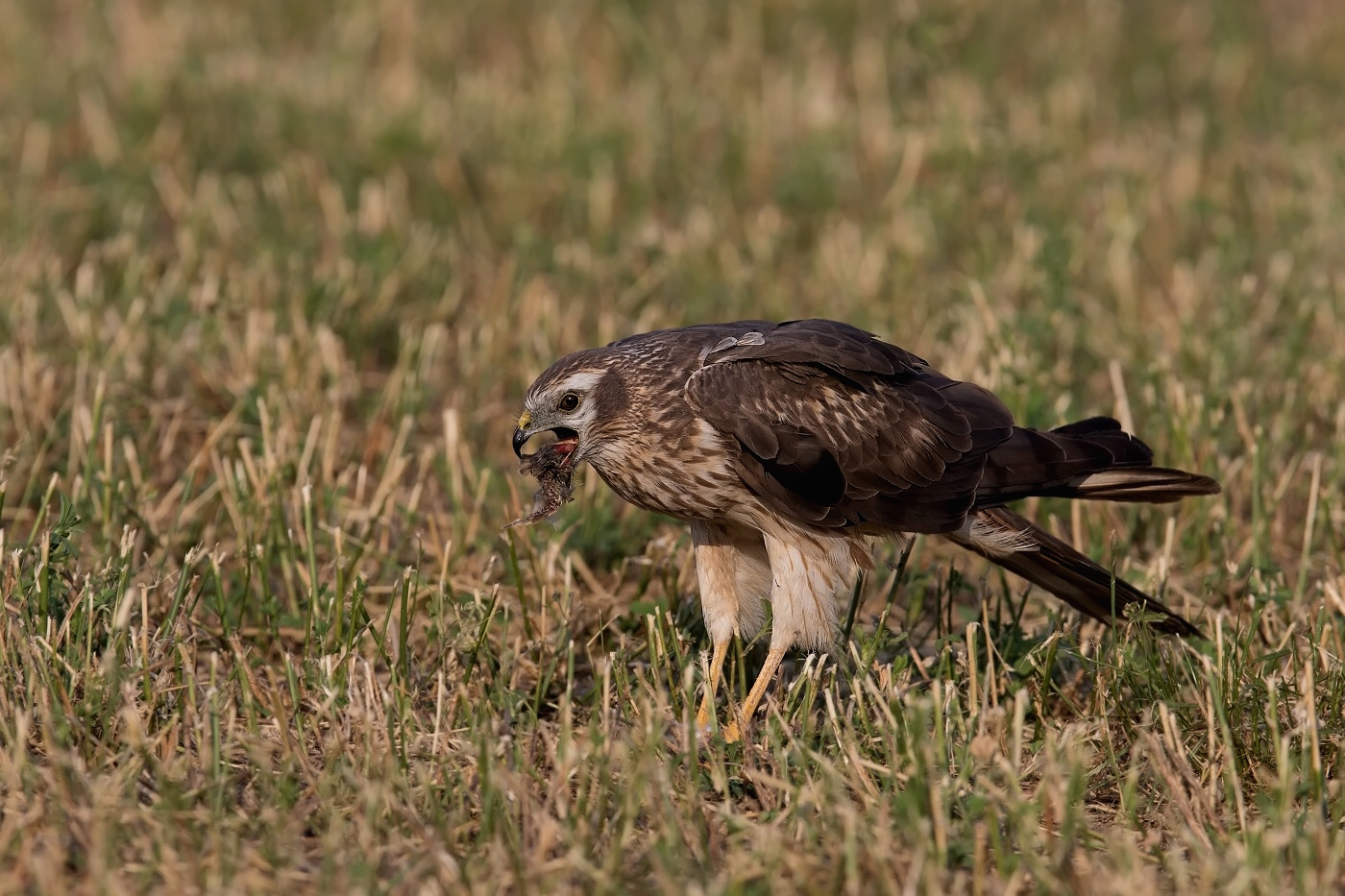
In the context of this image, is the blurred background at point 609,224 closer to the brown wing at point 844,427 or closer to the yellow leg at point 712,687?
the yellow leg at point 712,687

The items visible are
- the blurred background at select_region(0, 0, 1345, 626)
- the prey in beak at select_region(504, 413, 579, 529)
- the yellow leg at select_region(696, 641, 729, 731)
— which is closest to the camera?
the yellow leg at select_region(696, 641, 729, 731)

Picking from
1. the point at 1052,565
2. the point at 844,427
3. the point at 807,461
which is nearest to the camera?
the point at 807,461

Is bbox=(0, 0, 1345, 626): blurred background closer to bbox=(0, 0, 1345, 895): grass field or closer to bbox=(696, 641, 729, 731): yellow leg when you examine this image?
bbox=(0, 0, 1345, 895): grass field

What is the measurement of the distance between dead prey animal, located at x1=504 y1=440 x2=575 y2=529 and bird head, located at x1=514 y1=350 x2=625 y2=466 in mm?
124

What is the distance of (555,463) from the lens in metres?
4.65

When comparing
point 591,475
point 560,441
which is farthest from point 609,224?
point 560,441

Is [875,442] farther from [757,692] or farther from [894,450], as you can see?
[757,692]

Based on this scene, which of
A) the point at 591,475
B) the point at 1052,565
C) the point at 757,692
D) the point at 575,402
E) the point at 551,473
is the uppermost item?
the point at 575,402

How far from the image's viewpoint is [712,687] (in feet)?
14.6

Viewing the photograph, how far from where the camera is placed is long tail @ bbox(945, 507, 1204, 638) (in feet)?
15.3

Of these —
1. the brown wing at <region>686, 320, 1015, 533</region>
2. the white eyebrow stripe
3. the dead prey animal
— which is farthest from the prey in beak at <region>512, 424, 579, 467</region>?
the brown wing at <region>686, 320, 1015, 533</region>

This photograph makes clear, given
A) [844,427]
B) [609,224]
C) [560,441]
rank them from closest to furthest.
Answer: [844,427], [560,441], [609,224]

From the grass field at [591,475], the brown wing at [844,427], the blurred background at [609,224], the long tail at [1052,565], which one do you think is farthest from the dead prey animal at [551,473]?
the long tail at [1052,565]

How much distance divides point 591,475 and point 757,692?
159 cm
